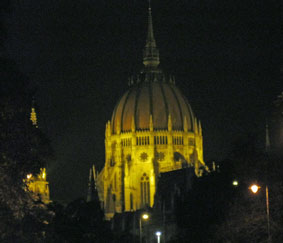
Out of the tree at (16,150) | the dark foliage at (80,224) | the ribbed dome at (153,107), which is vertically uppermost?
the ribbed dome at (153,107)

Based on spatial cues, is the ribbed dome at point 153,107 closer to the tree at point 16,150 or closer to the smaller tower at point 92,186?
the smaller tower at point 92,186

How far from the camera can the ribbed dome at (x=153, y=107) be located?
160m

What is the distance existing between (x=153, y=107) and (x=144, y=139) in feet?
19.5

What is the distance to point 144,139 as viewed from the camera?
16150cm

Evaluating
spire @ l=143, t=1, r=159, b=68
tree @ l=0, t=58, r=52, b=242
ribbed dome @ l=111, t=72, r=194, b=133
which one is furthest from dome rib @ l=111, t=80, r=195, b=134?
tree @ l=0, t=58, r=52, b=242

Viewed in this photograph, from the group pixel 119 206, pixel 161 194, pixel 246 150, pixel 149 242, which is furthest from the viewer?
pixel 119 206

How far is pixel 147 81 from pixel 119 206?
78.6ft

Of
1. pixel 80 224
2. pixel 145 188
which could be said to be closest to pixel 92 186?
pixel 145 188

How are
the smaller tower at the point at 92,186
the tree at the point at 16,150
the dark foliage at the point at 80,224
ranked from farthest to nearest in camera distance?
the smaller tower at the point at 92,186 < the dark foliage at the point at 80,224 < the tree at the point at 16,150

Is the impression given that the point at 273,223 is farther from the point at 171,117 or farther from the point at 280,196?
Result: the point at 171,117

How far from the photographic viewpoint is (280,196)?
52.7 meters

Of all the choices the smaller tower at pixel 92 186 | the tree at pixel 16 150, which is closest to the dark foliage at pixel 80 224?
the tree at pixel 16 150

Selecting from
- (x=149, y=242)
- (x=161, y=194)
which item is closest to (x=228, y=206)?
(x=149, y=242)

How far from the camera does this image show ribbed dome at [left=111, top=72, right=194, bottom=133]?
160250mm
